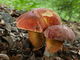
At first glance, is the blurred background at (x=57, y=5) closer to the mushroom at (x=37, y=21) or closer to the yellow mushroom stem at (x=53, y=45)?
the mushroom at (x=37, y=21)

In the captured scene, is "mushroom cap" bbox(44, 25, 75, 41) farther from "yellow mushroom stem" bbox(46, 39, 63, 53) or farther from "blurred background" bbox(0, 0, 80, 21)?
"blurred background" bbox(0, 0, 80, 21)

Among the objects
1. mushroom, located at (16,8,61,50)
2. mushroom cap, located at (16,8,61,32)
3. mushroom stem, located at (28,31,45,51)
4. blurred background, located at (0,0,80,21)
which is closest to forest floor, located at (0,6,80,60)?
mushroom stem, located at (28,31,45,51)

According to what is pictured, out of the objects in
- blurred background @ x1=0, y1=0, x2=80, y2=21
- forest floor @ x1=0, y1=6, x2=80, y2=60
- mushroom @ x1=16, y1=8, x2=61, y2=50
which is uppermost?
blurred background @ x1=0, y1=0, x2=80, y2=21

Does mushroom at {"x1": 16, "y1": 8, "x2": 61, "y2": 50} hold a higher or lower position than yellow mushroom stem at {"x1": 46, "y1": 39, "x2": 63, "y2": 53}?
higher

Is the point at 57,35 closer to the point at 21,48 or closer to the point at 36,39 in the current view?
the point at 36,39

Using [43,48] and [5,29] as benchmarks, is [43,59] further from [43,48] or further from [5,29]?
[5,29]

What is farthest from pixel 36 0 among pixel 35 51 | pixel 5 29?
pixel 35 51

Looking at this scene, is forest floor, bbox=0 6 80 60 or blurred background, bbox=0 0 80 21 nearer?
forest floor, bbox=0 6 80 60
